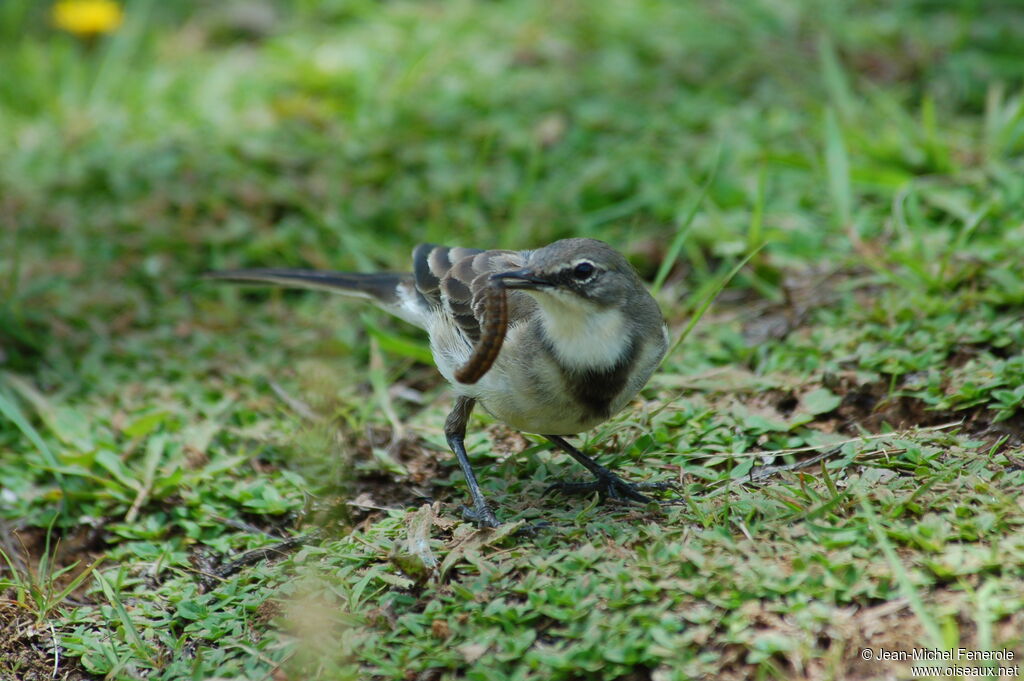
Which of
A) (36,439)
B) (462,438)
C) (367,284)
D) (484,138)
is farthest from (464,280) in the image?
(484,138)

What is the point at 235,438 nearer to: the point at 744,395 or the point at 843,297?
the point at 744,395

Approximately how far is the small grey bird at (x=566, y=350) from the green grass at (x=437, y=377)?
11.8 inches

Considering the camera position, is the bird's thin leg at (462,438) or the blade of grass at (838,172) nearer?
the bird's thin leg at (462,438)

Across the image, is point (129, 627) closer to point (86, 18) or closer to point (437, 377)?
point (437, 377)

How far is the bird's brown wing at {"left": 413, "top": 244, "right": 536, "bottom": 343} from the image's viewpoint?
15.1 ft

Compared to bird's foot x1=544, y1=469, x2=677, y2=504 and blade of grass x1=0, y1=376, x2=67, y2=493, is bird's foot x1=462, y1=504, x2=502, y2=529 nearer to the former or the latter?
bird's foot x1=544, y1=469, x2=677, y2=504

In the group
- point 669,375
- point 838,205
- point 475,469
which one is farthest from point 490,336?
point 838,205

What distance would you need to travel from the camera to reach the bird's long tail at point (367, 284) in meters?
5.35

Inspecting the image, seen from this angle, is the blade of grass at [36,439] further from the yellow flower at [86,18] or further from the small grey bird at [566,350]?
the yellow flower at [86,18]

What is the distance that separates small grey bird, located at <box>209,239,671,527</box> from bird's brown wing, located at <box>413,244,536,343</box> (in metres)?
0.01

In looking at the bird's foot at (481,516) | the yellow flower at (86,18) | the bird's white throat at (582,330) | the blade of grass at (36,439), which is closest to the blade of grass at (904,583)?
the bird's white throat at (582,330)

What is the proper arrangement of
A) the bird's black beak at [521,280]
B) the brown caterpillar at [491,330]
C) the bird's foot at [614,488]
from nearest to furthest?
the brown caterpillar at [491,330] → the bird's black beak at [521,280] → the bird's foot at [614,488]

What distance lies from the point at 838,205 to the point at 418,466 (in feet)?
9.61

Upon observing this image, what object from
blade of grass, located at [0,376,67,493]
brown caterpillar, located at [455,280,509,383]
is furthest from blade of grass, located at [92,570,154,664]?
brown caterpillar, located at [455,280,509,383]
